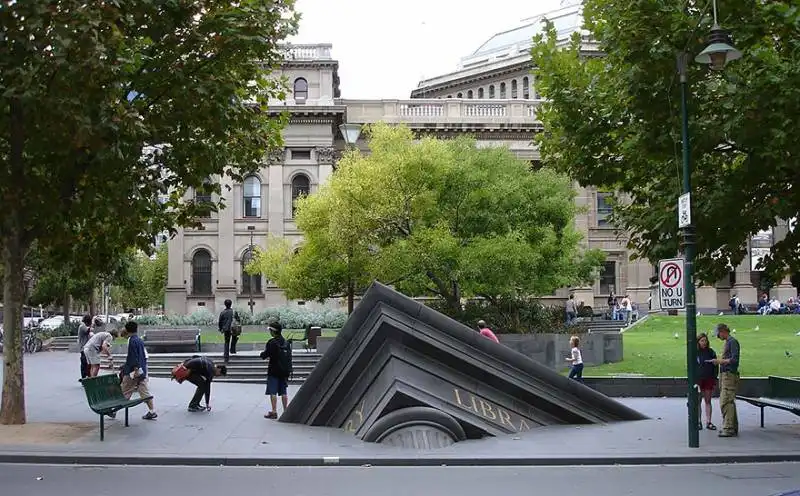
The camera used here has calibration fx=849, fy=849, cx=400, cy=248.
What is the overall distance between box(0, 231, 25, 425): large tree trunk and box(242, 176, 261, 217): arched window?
4460 cm

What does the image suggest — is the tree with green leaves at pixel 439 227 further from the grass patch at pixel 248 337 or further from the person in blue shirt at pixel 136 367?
the person in blue shirt at pixel 136 367

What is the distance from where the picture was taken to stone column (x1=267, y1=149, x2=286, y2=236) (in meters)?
58.8

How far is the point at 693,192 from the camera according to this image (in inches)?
650

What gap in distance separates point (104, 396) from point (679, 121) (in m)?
11.0

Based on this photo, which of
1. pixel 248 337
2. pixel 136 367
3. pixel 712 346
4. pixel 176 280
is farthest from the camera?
pixel 176 280

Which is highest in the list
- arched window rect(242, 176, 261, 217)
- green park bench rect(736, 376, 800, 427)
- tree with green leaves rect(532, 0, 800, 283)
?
arched window rect(242, 176, 261, 217)

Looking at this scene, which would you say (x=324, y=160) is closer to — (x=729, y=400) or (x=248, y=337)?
(x=248, y=337)

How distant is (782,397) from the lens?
15.9m

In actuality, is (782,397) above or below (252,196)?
below

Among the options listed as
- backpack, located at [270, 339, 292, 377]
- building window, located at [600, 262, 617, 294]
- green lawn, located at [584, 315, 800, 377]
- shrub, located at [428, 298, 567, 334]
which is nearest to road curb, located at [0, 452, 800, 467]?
backpack, located at [270, 339, 292, 377]

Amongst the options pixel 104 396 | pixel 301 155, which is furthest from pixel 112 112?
pixel 301 155

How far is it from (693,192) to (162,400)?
1251 centimetres

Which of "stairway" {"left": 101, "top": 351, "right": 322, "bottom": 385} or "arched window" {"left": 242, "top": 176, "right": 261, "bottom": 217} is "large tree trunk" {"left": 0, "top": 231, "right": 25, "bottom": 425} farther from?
"arched window" {"left": 242, "top": 176, "right": 261, "bottom": 217}

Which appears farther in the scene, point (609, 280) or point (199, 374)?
point (609, 280)
